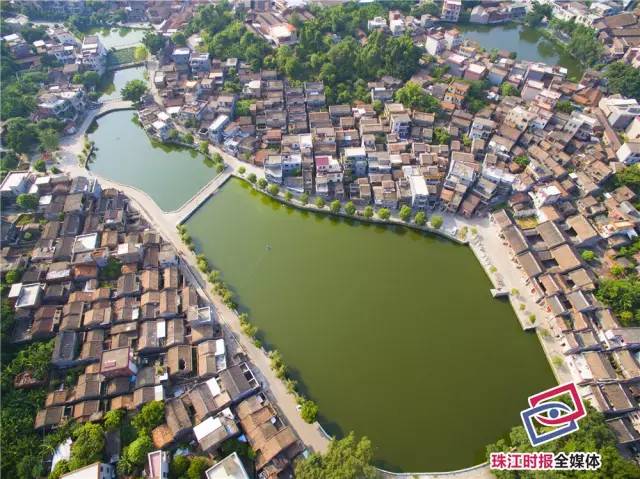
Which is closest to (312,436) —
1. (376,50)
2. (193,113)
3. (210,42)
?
(193,113)

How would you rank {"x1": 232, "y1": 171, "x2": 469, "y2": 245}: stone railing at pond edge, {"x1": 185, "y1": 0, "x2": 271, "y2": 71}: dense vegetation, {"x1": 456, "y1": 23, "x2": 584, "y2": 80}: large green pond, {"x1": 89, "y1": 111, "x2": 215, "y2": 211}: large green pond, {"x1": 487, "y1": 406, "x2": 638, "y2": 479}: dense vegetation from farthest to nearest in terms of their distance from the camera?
{"x1": 456, "y1": 23, "x2": 584, "y2": 80}: large green pond
{"x1": 185, "y1": 0, "x2": 271, "y2": 71}: dense vegetation
{"x1": 89, "y1": 111, "x2": 215, "y2": 211}: large green pond
{"x1": 232, "y1": 171, "x2": 469, "y2": 245}: stone railing at pond edge
{"x1": 487, "y1": 406, "x2": 638, "y2": 479}: dense vegetation

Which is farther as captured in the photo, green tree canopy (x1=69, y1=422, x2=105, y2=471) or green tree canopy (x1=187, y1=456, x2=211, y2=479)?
green tree canopy (x1=69, y1=422, x2=105, y2=471)

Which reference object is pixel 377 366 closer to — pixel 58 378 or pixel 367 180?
pixel 367 180

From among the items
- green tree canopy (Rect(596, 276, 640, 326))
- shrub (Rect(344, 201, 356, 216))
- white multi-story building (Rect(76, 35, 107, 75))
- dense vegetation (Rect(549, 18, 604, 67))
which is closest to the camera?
green tree canopy (Rect(596, 276, 640, 326))

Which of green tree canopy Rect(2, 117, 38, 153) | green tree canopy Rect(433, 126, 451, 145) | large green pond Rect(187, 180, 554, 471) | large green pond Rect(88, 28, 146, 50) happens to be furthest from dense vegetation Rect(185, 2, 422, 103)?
green tree canopy Rect(2, 117, 38, 153)

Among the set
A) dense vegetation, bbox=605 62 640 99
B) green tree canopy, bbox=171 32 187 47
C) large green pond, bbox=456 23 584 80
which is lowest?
green tree canopy, bbox=171 32 187 47

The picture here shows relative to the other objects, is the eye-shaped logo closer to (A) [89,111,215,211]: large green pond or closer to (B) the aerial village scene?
(B) the aerial village scene

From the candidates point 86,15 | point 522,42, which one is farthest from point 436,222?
A: point 86,15
